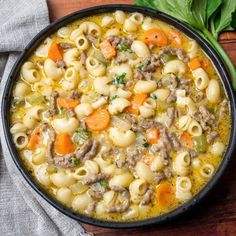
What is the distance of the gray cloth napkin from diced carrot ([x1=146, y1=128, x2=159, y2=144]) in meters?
0.58

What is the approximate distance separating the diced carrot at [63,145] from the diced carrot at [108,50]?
0.48 m

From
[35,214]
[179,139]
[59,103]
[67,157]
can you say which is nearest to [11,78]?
[59,103]

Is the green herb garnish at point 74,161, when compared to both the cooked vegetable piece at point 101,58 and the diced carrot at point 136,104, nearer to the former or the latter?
the diced carrot at point 136,104

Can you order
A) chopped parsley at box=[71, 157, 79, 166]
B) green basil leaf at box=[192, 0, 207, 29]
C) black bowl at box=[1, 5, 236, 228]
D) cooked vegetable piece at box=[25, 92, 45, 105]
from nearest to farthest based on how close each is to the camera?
black bowl at box=[1, 5, 236, 228]
chopped parsley at box=[71, 157, 79, 166]
cooked vegetable piece at box=[25, 92, 45, 105]
green basil leaf at box=[192, 0, 207, 29]

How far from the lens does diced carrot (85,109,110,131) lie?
2.82 m

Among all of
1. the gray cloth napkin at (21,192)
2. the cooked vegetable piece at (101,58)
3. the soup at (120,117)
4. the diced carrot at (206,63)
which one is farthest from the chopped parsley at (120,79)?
the gray cloth napkin at (21,192)

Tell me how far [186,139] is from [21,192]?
35.5 inches

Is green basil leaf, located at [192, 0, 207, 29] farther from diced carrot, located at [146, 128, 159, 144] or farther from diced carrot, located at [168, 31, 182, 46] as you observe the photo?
diced carrot, located at [146, 128, 159, 144]

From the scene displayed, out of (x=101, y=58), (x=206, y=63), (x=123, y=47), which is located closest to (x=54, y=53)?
(x=101, y=58)

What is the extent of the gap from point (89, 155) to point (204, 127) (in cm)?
59

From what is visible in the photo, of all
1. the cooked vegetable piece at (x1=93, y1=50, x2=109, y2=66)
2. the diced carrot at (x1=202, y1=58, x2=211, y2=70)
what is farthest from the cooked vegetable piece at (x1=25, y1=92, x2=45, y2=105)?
the diced carrot at (x1=202, y1=58, x2=211, y2=70)

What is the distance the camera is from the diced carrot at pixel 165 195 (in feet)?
8.95

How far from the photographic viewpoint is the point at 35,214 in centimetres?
296

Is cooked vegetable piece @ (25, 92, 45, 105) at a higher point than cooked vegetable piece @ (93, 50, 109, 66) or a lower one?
lower
